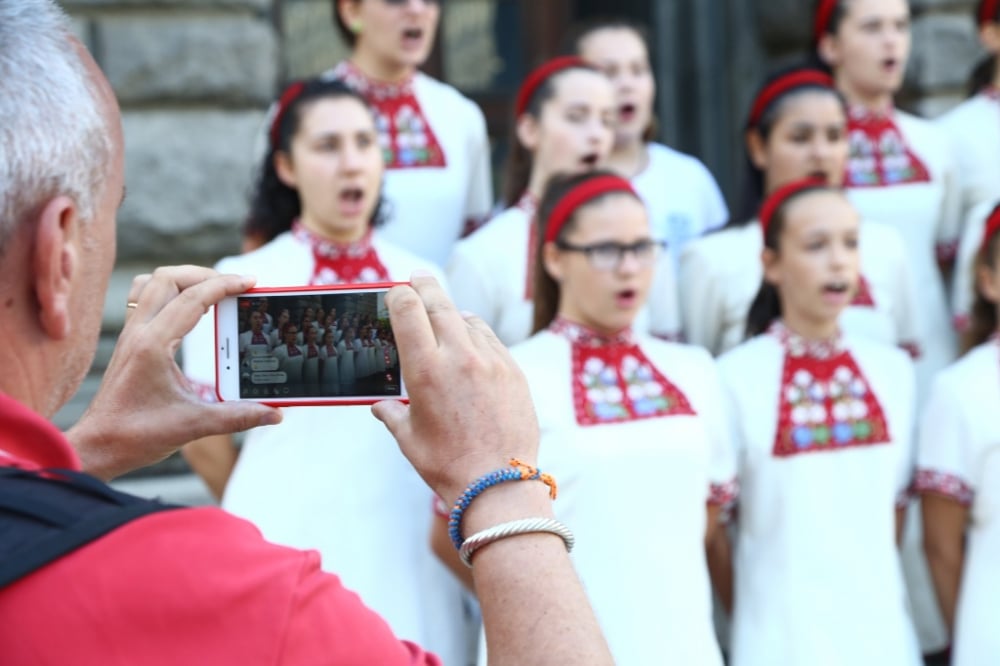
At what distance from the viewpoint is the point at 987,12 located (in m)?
4.79

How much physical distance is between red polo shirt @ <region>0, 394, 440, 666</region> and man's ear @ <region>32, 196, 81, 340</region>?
0.26 ft

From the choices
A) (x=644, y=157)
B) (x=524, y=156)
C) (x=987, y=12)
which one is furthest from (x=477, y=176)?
(x=987, y=12)

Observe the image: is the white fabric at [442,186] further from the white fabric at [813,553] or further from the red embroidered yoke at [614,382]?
the white fabric at [813,553]

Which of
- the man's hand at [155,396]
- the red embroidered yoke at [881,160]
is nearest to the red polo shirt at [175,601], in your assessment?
the man's hand at [155,396]

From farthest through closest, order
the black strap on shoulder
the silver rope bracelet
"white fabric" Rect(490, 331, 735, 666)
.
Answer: "white fabric" Rect(490, 331, 735, 666) → the silver rope bracelet → the black strap on shoulder

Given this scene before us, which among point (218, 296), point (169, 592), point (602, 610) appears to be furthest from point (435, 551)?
point (169, 592)

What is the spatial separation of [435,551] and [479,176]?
1320mm

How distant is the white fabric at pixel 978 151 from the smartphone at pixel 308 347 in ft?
10.7

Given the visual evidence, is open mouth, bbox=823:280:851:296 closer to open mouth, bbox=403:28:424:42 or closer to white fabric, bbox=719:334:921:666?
white fabric, bbox=719:334:921:666

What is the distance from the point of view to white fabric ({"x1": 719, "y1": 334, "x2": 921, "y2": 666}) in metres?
3.52

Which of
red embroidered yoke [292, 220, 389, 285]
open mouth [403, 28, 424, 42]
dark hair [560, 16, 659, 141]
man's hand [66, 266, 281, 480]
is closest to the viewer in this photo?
man's hand [66, 266, 281, 480]

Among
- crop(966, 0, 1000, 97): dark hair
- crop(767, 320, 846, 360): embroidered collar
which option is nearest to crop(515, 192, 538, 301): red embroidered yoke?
crop(767, 320, 846, 360): embroidered collar

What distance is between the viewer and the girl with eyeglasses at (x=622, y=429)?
3217 millimetres

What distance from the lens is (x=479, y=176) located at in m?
4.39
